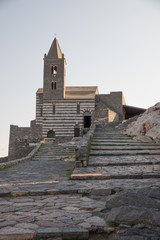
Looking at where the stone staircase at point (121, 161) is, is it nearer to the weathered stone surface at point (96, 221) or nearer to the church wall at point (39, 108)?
the weathered stone surface at point (96, 221)

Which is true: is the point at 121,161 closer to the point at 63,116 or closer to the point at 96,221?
the point at 96,221

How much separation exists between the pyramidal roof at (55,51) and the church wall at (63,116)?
255 inches

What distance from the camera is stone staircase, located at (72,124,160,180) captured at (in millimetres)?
6153

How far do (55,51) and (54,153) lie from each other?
77.7 ft

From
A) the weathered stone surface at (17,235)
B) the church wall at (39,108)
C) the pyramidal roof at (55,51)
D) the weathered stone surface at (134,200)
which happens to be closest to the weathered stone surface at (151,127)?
the weathered stone surface at (134,200)

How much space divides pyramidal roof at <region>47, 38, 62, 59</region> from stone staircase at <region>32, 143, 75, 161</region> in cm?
2077

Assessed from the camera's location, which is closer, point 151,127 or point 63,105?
point 151,127

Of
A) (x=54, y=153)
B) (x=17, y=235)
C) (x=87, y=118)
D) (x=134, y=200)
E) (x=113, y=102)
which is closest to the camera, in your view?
(x=17, y=235)

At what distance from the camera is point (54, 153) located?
15117mm

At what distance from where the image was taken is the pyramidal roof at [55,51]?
35.4 m

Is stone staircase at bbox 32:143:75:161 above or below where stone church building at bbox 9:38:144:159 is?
below

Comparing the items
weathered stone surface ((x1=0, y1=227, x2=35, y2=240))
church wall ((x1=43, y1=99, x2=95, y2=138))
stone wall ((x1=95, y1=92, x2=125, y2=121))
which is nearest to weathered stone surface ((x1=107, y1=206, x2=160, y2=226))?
weathered stone surface ((x1=0, y1=227, x2=35, y2=240))

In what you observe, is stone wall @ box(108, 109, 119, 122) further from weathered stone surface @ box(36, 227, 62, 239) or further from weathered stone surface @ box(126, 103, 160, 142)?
weathered stone surface @ box(36, 227, 62, 239)

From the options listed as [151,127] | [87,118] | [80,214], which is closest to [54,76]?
[87,118]
